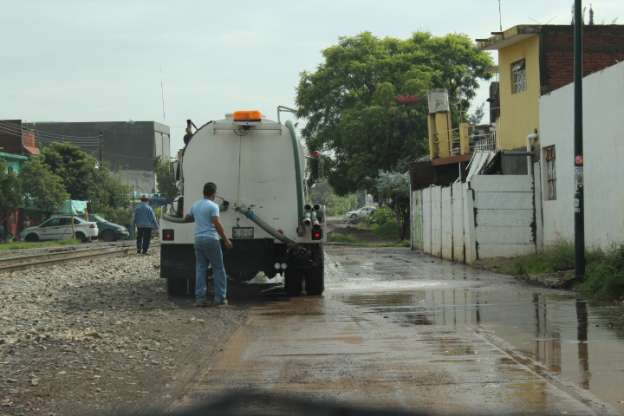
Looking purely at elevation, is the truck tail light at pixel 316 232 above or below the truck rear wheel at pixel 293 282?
above

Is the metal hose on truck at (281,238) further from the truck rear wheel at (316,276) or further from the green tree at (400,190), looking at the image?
the green tree at (400,190)

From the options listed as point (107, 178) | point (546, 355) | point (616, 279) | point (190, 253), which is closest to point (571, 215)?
point (616, 279)

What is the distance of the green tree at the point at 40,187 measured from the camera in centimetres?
5444

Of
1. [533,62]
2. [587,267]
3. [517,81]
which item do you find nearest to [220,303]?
[587,267]

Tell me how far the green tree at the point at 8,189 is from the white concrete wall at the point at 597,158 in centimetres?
3511

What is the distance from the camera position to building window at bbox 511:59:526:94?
28391mm

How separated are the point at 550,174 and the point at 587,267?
639cm

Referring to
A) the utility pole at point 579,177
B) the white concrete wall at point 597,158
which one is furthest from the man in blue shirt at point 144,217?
the utility pole at point 579,177

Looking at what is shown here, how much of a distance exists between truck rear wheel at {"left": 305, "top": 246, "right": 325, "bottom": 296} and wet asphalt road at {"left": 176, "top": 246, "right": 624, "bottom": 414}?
52cm

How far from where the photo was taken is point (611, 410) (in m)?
6.27

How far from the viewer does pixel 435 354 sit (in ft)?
28.5

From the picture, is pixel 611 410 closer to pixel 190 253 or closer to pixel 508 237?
pixel 190 253

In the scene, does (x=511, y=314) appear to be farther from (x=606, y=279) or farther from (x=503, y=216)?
(x=503, y=216)

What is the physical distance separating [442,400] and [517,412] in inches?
23.0
